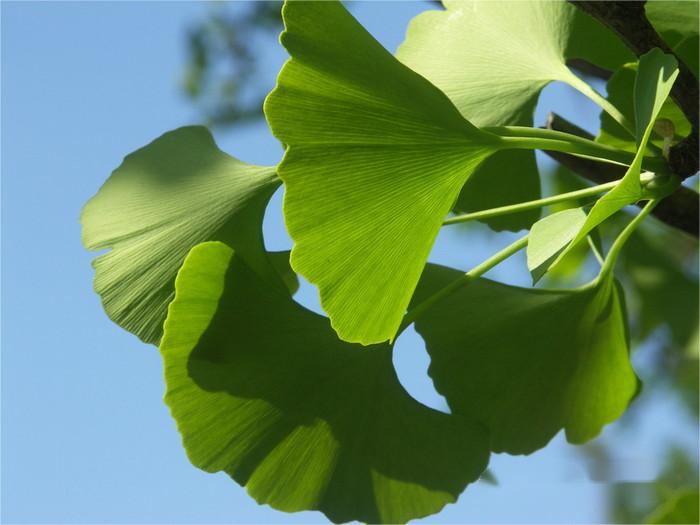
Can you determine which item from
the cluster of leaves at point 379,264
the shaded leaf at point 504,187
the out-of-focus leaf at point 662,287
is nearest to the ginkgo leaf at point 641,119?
the cluster of leaves at point 379,264

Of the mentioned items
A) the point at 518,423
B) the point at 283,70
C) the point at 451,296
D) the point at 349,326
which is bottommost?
the point at 518,423

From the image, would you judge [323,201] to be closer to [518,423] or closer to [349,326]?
[349,326]

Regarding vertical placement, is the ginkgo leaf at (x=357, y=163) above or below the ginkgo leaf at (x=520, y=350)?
above

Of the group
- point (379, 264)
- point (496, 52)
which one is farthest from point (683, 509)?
point (496, 52)

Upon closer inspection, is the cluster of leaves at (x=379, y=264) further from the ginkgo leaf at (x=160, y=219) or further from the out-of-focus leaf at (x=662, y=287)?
the out-of-focus leaf at (x=662, y=287)

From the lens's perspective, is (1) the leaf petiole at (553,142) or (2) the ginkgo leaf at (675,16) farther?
(2) the ginkgo leaf at (675,16)

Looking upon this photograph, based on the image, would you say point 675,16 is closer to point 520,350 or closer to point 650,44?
point 650,44

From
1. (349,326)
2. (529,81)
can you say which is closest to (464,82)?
(529,81)

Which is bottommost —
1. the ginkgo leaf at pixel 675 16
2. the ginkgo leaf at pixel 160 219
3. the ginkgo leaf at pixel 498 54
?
the ginkgo leaf at pixel 675 16
